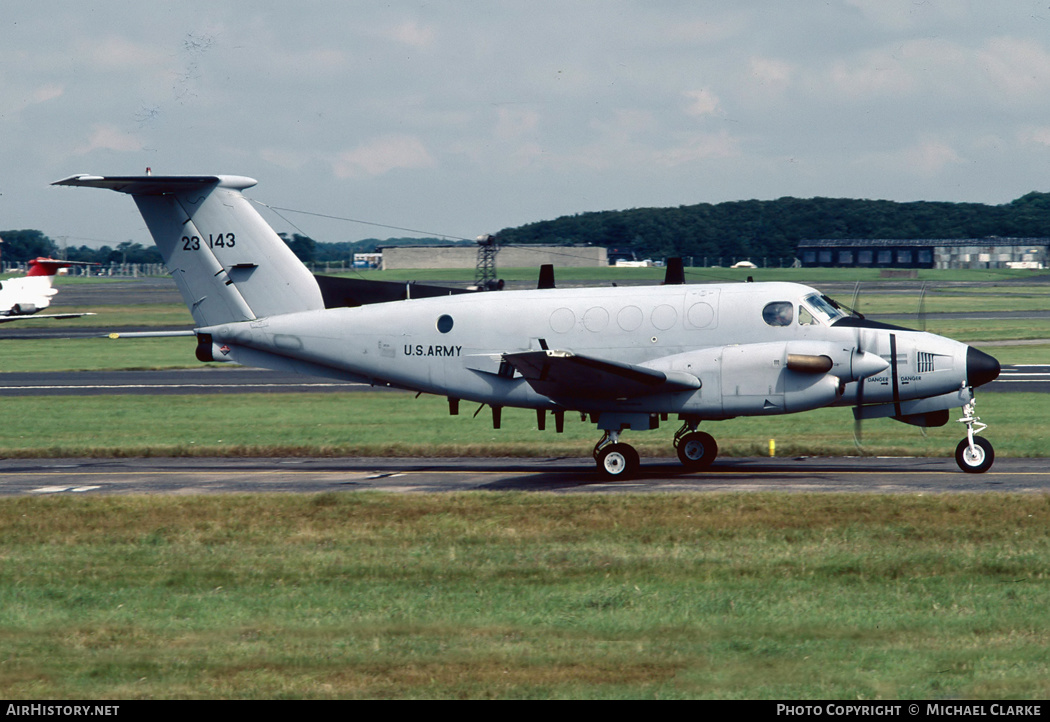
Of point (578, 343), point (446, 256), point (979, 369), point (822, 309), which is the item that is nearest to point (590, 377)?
point (578, 343)

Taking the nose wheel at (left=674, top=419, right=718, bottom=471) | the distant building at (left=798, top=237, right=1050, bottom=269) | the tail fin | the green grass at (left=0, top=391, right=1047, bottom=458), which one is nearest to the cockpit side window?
the nose wheel at (left=674, top=419, right=718, bottom=471)

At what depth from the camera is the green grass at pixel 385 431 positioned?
24641mm

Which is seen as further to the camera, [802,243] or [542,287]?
[802,243]

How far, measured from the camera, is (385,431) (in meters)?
28.2

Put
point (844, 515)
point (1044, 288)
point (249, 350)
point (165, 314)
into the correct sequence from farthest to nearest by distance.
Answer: point (1044, 288) < point (165, 314) < point (249, 350) < point (844, 515)

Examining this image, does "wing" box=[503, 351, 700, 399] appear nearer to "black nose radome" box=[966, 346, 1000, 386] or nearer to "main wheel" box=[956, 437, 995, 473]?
"black nose radome" box=[966, 346, 1000, 386]

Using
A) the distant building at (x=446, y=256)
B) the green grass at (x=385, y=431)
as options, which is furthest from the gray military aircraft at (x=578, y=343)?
the distant building at (x=446, y=256)

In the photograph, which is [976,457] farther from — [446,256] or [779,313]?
[446,256]

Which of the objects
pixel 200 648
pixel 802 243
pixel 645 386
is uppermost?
pixel 802 243

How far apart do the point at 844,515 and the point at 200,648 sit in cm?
927

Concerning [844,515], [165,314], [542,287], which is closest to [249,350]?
[542,287]

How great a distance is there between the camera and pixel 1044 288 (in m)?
106

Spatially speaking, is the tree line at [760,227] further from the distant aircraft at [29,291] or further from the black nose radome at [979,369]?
the black nose radome at [979,369]
